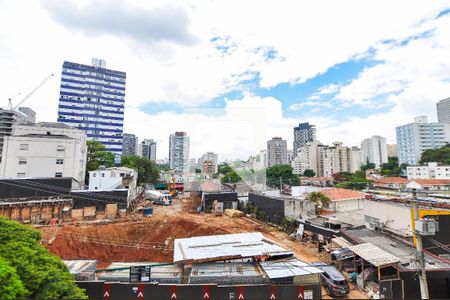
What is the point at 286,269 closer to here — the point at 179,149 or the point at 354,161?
the point at 354,161

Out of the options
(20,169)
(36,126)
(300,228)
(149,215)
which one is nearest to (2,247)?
(300,228)

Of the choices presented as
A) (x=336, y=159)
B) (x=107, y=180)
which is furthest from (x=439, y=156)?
(x=107, y=180)

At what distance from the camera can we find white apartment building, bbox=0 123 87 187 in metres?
31.1

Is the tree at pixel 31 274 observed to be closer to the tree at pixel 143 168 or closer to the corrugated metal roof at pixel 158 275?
the corrugated metal roof at pixel 158 275

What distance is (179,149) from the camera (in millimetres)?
123875

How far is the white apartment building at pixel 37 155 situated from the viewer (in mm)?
31094

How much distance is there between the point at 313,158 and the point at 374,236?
292ft

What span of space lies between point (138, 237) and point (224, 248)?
1132 cm

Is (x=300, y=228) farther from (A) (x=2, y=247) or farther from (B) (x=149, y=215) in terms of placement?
(A) (x=2, y=247)

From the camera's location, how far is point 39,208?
24.9 m

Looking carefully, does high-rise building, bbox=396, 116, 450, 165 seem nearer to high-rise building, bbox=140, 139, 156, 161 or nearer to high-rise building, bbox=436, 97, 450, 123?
high-rise building, bbox=436, 97, 450, 123

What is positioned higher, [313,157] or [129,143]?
[129,143]

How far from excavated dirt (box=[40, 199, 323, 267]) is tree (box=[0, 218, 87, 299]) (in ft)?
36.6

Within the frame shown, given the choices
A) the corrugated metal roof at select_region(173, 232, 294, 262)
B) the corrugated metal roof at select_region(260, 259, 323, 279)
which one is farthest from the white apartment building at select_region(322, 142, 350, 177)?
the corrugated metal roof at select_region(260, 259, 323, 279)
